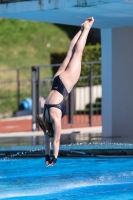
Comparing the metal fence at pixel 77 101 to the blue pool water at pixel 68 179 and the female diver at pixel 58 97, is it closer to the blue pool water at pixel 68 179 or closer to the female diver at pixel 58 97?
the blue pool water at pixel 68 179

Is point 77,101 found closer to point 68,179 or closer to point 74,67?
point 68,179

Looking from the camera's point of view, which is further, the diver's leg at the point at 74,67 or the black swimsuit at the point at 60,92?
the diver's leg at the point at 74,67

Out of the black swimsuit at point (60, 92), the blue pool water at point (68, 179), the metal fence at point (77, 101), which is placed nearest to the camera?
the blue pool water at point (68, 179)

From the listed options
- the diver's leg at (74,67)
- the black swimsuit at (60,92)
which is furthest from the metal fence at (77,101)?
the black swimsuit at (60,92)

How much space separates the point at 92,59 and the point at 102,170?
1231 centimetres

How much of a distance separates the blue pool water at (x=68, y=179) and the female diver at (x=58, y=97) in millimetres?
549

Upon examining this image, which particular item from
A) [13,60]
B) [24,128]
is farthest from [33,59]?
[24,128]

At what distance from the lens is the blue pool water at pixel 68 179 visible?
9031 mm

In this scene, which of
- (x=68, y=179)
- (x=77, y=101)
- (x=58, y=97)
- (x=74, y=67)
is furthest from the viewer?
(x=77, y=101)

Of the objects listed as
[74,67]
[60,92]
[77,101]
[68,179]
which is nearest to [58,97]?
[60,92]

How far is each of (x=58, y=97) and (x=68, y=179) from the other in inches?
62.6

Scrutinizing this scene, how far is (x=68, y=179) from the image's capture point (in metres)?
10.1

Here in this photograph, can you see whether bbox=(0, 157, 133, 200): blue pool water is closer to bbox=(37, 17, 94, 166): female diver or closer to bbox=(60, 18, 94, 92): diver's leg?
bbox=(37, 17, 94, 166): female diver

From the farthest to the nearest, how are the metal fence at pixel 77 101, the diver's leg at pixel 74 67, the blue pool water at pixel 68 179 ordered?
1. the metal fence at pixel 77 101
2. the diver's leg at pixel 74 67
3. the blue pool water at pixel 68 179
